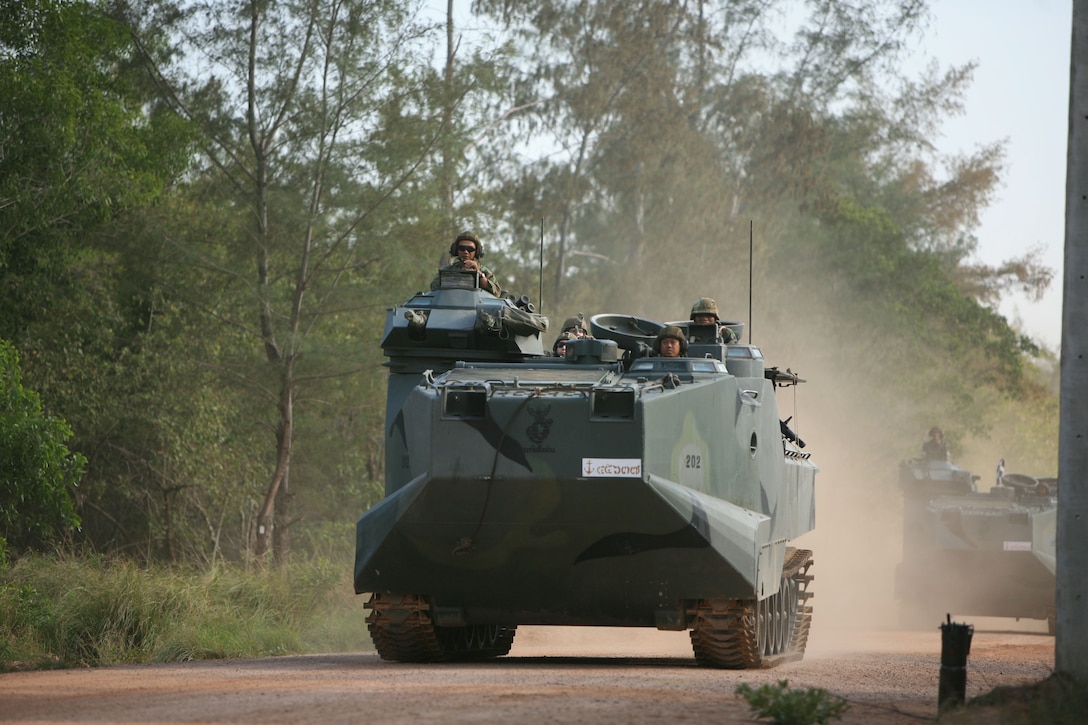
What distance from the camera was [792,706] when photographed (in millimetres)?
7578

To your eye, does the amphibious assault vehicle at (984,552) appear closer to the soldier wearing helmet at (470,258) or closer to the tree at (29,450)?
the soldier wearing helmet at (470,258)

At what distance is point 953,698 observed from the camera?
27.6 feet

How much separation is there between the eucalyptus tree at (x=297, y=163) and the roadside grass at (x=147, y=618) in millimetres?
4447

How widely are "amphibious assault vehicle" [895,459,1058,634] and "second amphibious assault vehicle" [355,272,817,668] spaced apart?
8329mm

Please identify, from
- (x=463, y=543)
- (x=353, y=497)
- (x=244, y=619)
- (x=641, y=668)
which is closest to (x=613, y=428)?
(x=463, y=543)

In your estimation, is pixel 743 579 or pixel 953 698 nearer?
pixel 953 698

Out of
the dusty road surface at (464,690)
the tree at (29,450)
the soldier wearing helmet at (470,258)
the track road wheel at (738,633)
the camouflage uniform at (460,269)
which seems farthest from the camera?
the tree at (29,450)

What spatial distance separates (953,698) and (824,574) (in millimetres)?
23679

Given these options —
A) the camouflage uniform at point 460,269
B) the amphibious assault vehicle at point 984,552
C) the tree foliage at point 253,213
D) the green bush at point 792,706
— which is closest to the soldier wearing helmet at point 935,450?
the amphibious assault vehicle at point 984,552

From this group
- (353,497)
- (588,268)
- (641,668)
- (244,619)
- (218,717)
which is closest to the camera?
(218,717)

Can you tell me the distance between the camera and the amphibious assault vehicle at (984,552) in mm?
19797

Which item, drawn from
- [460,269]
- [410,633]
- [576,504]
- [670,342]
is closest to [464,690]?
[576,504]

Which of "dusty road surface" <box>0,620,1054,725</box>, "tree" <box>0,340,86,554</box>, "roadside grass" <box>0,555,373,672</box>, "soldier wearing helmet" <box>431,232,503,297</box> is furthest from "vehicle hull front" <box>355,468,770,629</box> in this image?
"tree" <box>0,340,86,554</box>

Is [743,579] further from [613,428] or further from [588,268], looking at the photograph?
[588,268]
